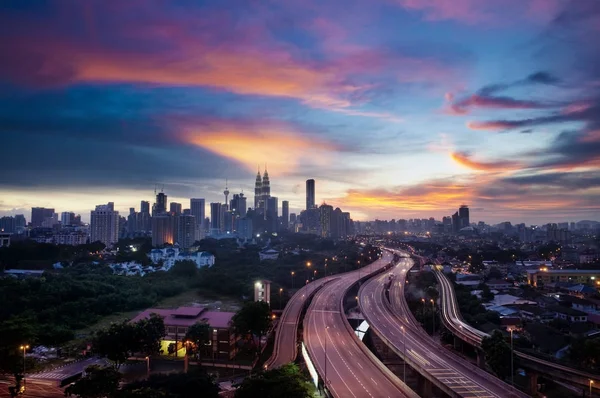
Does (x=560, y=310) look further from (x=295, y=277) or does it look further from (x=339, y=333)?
(x=295, y=277)

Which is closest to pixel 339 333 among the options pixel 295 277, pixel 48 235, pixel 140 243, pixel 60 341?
pixel 60 341

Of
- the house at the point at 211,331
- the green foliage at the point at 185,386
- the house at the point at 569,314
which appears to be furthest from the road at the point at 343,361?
the house at the point at 569,314

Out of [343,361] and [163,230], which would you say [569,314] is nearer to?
[343,361]

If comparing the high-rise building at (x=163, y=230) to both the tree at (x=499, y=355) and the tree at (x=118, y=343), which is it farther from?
the tree at (x=499, y=355)

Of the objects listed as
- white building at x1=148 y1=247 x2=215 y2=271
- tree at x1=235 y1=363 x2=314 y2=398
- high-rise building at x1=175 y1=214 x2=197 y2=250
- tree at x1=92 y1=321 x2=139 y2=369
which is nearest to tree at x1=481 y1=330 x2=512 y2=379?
tree at x1=235 y1=363 x2=314 y2=398

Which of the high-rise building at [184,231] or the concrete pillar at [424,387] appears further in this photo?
the high-rise building at [184,231]

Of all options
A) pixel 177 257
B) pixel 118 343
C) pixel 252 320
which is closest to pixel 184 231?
pixel 177 257

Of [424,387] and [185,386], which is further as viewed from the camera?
[424,387]
